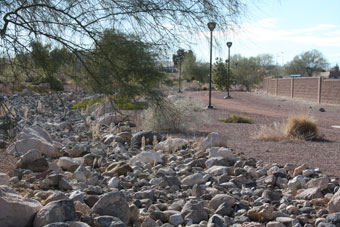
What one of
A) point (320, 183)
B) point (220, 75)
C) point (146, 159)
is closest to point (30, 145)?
point (146, 159)

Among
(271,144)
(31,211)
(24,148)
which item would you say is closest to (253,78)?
(271,144)

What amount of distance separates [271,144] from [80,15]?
8.23 metres

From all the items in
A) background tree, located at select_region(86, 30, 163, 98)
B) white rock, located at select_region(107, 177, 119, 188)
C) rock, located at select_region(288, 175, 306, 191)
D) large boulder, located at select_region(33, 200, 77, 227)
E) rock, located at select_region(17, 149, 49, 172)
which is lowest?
rock, located at select_region(288, 175, 306, 191)

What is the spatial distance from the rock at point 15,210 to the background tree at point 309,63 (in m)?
83.5

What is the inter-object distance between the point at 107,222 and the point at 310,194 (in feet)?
11.8

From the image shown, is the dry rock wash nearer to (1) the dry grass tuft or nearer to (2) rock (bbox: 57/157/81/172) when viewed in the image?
(2) rock (bbox: 57/157/81/172)

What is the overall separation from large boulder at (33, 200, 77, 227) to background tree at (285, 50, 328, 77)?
8342cm

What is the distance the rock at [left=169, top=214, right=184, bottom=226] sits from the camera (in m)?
5.86

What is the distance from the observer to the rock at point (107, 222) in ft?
16.3

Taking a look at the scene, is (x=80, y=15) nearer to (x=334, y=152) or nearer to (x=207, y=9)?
(x=207, y=9)

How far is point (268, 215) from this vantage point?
6.19 meters

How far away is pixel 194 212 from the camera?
6.09 meters

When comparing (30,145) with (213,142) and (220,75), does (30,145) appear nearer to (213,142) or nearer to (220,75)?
(213,142)

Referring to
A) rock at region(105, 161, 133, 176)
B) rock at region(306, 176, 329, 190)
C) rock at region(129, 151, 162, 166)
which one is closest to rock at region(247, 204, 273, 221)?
rock at region(306, 176, 329, 190)
